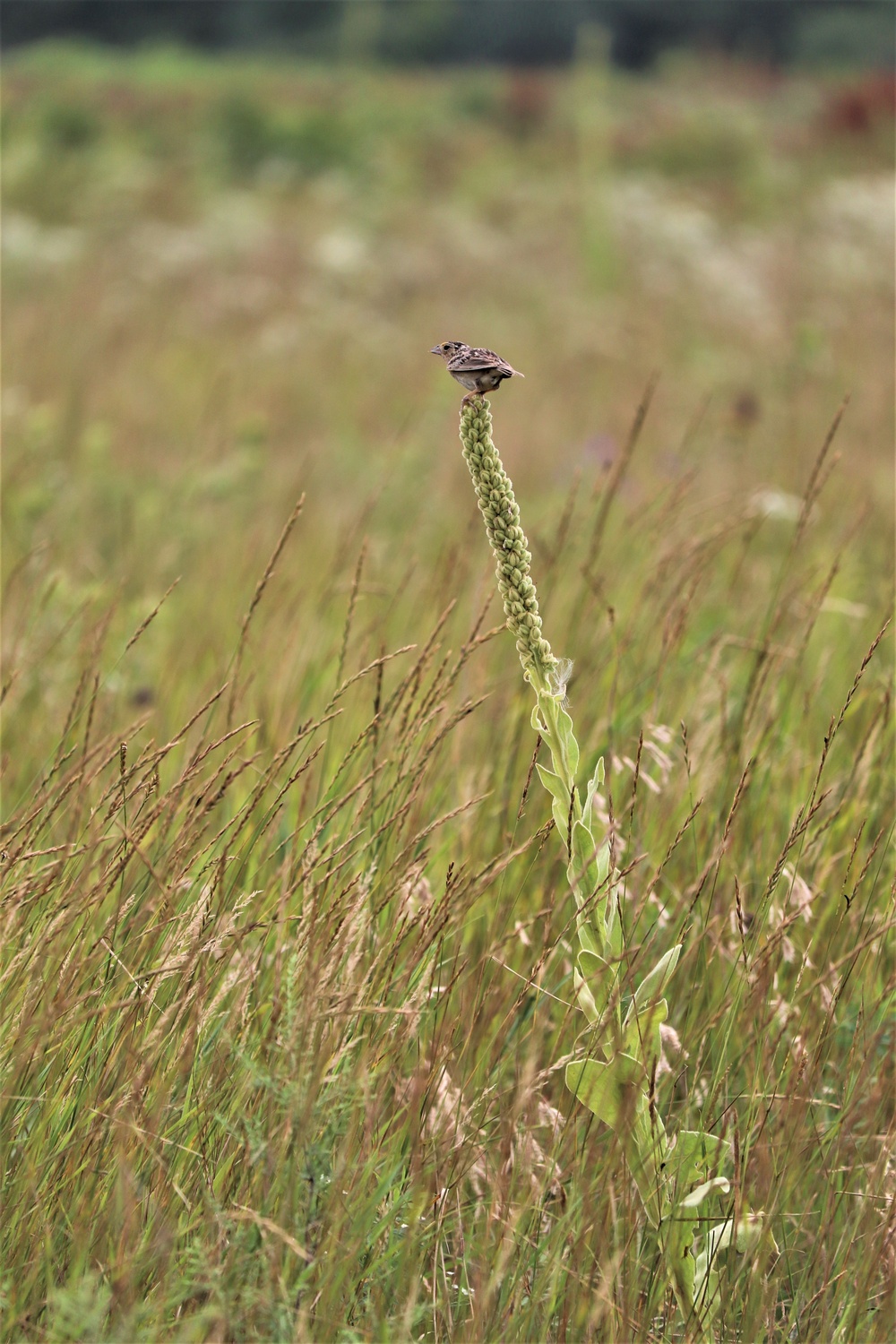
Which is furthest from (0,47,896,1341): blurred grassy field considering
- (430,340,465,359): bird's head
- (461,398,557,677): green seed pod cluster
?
(430,340,465,359): bird's head

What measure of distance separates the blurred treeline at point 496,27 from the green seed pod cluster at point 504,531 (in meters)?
23.0

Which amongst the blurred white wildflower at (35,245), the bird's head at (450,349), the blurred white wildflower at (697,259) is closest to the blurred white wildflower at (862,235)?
the blurred white wildflower at (697,259)

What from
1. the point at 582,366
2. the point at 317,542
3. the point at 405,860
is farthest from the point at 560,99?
the point at 405,860

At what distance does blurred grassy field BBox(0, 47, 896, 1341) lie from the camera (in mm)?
1059

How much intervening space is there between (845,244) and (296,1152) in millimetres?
7646

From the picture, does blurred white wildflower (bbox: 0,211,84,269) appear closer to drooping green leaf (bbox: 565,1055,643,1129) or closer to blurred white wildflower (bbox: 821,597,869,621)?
blurred white wildflower (bbox: 821,597,869,621)

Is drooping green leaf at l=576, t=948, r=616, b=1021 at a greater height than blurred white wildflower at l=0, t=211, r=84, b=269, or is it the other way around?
blurred white wildflower at l=0, t=211, r=84, b=269

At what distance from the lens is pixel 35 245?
7.63m

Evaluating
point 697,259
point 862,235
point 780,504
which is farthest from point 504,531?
point 862,235

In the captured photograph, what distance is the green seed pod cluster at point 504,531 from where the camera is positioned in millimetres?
976

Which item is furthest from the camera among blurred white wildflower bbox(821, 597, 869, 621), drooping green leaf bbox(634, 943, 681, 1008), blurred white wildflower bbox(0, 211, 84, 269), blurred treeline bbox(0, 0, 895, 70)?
blurred treeline bbox(0, 0, 895, 70)

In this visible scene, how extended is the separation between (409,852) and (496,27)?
28332 millimetres

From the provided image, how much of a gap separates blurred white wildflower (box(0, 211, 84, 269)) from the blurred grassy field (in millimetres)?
2071

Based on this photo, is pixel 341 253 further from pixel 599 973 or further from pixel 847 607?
pixel 599 973
